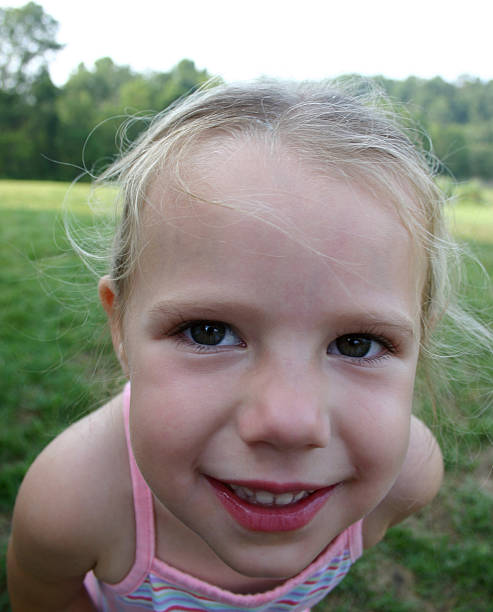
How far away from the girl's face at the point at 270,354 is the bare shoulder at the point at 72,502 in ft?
1.45

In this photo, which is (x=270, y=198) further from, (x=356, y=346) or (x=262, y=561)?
(x=262, y=561)

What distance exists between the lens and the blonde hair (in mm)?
1203

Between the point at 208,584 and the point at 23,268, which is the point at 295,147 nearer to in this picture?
the point at 208,584

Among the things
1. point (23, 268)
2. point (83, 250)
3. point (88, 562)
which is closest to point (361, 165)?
point (83, 250)

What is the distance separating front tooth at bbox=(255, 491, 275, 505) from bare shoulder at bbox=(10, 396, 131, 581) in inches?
25.1

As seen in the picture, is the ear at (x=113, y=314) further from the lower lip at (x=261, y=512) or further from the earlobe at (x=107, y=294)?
the lower lip at (x=261, y=512)

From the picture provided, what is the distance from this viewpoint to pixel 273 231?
1022 millimetres

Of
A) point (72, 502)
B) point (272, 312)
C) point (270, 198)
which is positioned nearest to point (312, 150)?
point (270, 198)

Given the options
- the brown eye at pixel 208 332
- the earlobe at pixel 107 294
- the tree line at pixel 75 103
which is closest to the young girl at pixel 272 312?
the brown eye at pixel 208 332

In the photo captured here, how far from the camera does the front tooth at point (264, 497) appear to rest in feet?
3.62

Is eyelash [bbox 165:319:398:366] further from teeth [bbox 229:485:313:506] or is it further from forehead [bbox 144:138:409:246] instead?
teeth [bbox 229:485:313:506]

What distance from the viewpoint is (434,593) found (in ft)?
7.90

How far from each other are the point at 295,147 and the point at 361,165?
16cm

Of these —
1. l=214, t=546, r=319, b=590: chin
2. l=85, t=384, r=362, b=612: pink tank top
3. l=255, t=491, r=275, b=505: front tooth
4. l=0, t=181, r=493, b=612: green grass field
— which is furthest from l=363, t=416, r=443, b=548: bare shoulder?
l=255, t=491, r=275, b=505: front tooth
